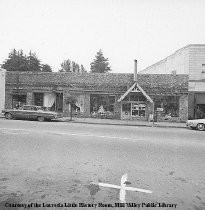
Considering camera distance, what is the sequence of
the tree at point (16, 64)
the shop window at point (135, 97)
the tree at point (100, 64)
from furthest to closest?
the tree at point (100, 64)
the tree at point (16, 64)
the shop window at point (135, 97)

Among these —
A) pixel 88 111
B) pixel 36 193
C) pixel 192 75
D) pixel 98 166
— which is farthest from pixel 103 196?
pixel 192 75

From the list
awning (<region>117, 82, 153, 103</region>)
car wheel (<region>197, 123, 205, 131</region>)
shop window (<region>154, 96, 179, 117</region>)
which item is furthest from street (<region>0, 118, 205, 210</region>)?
shop window (<region>154, 96, 179, 117</region>)

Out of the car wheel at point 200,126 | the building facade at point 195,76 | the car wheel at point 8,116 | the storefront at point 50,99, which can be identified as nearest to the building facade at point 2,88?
the storefront at point 50,99

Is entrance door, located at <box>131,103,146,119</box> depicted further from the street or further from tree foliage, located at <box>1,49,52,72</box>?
tree foliage, located at <box>1,49,52,72</box>

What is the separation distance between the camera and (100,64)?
6306 centimetres

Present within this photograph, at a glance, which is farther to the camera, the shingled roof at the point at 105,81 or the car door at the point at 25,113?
Result: the shingled roof at the point at 105,81

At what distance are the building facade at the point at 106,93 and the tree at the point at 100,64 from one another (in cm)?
3996

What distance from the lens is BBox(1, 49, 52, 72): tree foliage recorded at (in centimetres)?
5287

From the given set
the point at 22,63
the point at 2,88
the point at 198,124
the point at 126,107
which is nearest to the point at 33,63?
the point at 22,63

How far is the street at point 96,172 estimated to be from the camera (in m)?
4.06

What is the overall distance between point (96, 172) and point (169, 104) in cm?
1877

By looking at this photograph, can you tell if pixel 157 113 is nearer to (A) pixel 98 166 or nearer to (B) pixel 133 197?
(A) pixel 98 166

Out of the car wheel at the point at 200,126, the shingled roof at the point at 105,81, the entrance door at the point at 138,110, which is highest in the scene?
the shingled roof at the point at 105,81

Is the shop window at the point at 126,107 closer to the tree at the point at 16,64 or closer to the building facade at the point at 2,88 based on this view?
the building facade at the point at 2,88
